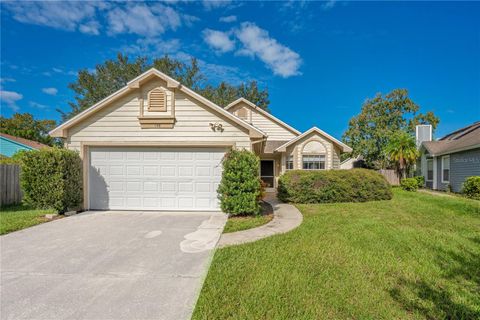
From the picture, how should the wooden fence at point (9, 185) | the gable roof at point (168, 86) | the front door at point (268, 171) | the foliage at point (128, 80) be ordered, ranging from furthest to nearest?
the foliage at point (128, 80) < the front door at point (268, 171) < the wooden fence at point (9, 185) < the gable roof at point (168, 86)

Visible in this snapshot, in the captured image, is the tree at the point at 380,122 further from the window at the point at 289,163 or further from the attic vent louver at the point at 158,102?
the attic vent louver at the point at 158,102

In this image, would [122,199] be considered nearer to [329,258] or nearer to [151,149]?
[151,149]

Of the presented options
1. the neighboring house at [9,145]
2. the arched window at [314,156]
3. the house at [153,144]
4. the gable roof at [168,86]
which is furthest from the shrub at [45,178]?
the neighboring house at [9,145]

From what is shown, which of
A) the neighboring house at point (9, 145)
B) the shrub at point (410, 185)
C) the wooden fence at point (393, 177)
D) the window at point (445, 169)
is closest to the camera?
the window at point (445, 169)

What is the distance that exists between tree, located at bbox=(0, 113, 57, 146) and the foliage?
916 cm

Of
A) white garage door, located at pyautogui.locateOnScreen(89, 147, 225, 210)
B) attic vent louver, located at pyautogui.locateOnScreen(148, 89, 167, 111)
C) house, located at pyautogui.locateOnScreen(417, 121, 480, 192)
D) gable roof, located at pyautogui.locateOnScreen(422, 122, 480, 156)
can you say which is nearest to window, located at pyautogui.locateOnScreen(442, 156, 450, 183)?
house, located at pyautogui.locateOnScreen(417, 121, 480, 192)

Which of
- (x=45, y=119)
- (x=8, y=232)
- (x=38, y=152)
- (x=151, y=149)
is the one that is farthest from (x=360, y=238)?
(x=45, y=119)

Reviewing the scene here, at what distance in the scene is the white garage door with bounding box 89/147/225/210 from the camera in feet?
27.0

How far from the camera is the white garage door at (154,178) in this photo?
8227mm

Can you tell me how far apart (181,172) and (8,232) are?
4.70 metres

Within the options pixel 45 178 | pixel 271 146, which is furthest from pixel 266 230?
pixel 271 146

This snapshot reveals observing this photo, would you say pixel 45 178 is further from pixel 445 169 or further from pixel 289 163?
pixel 445 169

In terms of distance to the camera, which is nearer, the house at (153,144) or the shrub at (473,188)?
the house at (153,144)

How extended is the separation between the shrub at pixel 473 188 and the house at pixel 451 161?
1.38 meters
